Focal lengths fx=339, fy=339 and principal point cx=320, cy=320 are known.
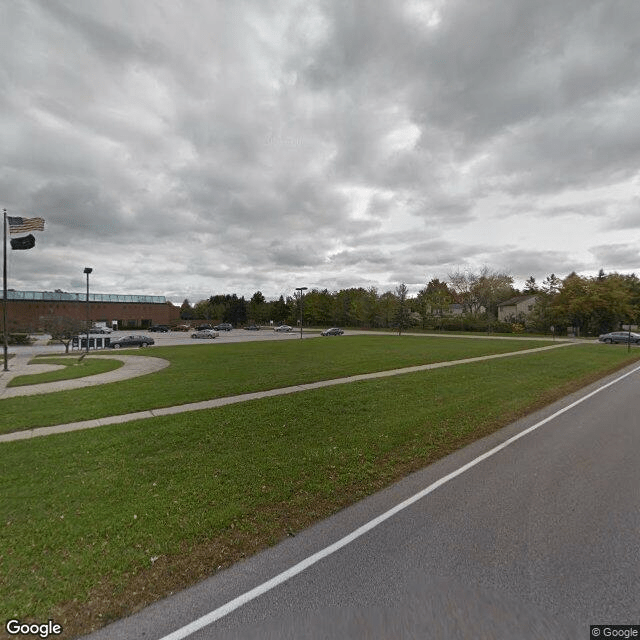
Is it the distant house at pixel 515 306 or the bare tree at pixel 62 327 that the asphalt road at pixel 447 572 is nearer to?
the bare tree at pixel 62 327

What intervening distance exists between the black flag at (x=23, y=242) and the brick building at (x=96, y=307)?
62.2 m

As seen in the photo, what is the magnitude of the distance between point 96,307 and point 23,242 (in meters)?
71.5

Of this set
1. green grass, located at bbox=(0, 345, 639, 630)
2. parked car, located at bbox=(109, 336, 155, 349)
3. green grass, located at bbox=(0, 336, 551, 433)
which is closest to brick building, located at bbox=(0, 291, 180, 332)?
parked car, located at bbox=(109, 336, 155, 349)

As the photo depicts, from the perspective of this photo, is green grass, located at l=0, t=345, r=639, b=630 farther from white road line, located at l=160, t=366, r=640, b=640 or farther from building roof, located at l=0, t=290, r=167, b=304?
building roof, located at l=0, t=290, r=167, b=304

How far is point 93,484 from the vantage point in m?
5.03

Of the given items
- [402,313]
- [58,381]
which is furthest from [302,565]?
[402,313]

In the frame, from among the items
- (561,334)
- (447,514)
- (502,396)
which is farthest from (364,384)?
(561,334)

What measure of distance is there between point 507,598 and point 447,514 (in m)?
1.35

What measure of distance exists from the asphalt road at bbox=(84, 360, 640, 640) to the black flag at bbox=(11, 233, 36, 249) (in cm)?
1876

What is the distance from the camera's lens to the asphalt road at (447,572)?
2.72 metres

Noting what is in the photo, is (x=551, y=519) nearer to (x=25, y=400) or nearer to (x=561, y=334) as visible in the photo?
(x=25, y=400)

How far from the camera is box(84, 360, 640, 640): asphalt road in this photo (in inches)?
107

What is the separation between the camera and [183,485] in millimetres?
5008

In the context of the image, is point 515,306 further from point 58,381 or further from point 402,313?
point 58,381
